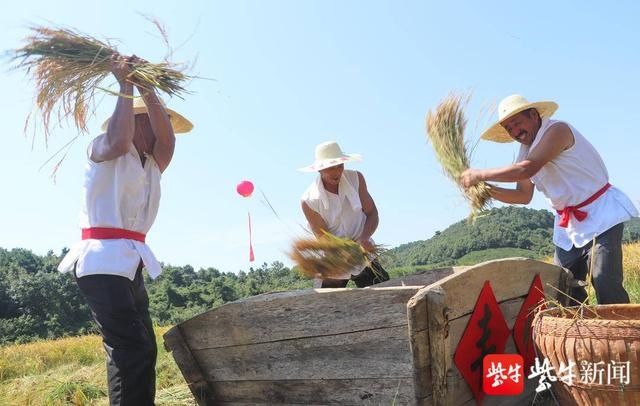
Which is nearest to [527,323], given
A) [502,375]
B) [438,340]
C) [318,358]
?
[502,375]

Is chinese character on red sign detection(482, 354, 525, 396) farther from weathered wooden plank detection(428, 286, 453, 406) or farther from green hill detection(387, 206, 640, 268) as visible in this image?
green hill detection(387, 206, 640, 268)

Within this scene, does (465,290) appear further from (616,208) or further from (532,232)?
(532,232)

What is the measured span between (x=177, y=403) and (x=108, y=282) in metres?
1.31

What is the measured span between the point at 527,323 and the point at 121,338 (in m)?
1.91

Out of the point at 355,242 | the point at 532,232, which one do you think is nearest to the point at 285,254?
the point at 355,242

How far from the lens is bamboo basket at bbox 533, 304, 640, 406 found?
2.21 m

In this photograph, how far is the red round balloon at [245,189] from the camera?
4.70 metres

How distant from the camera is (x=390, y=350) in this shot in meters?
2.35

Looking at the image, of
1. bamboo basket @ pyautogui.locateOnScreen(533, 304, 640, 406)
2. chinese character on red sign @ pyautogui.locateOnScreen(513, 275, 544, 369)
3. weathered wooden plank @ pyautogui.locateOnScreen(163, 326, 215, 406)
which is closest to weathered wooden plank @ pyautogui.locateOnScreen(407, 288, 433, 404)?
bamboo basket @ pyautogui.locateOnScreen(533, 304, 640, 406)

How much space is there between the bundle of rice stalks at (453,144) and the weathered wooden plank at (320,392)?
61.1 inches

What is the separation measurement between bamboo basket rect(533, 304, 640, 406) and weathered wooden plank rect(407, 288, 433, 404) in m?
0.63

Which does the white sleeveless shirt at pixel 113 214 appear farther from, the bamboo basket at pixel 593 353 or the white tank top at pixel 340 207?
the bamboo basket at pixel 593 353

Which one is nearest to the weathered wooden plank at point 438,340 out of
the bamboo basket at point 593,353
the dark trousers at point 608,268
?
the bamboo basket at point 593,353

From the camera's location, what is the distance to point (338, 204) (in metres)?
3.95
